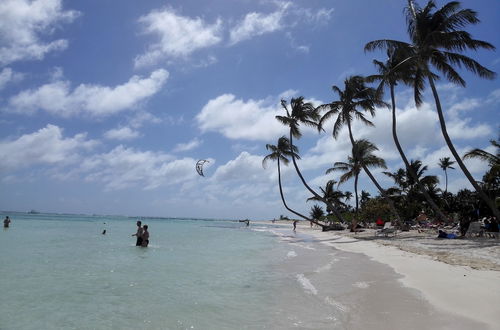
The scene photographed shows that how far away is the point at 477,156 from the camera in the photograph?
17.3 metres

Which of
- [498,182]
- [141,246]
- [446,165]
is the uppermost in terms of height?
[446,165]

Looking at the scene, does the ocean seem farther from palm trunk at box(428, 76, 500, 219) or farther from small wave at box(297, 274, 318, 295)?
palm trunk at box(428, 76, 500, 219)

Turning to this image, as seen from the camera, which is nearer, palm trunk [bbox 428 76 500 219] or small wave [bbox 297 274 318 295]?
small wave [bbox 297 274 318 295]

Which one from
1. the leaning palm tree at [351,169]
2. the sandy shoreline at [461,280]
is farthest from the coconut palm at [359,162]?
the sandy shoreline at [461,280]

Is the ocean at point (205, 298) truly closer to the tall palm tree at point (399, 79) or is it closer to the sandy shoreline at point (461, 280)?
the sandy shoreline at point (461, 280)

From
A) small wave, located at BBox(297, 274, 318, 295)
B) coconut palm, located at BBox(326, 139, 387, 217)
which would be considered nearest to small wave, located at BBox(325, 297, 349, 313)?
small wave, located at BBox(297, 274, 318, 295)

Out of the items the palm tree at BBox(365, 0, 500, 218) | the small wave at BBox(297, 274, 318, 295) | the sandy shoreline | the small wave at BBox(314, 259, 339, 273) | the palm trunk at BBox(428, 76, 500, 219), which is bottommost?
the small wave at BBox(314, 259, 339, 273)

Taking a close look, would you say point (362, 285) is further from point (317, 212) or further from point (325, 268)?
point (317, 212)

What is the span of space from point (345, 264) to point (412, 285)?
4.03 m

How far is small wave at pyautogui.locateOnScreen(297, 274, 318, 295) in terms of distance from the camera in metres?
7.00

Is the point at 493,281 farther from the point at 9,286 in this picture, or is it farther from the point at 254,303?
the point at 9,286

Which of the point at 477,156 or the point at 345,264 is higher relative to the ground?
the point at 477,156

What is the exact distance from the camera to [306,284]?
7.78 meters

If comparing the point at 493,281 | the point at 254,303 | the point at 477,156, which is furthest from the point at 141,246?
the point at 477,156
